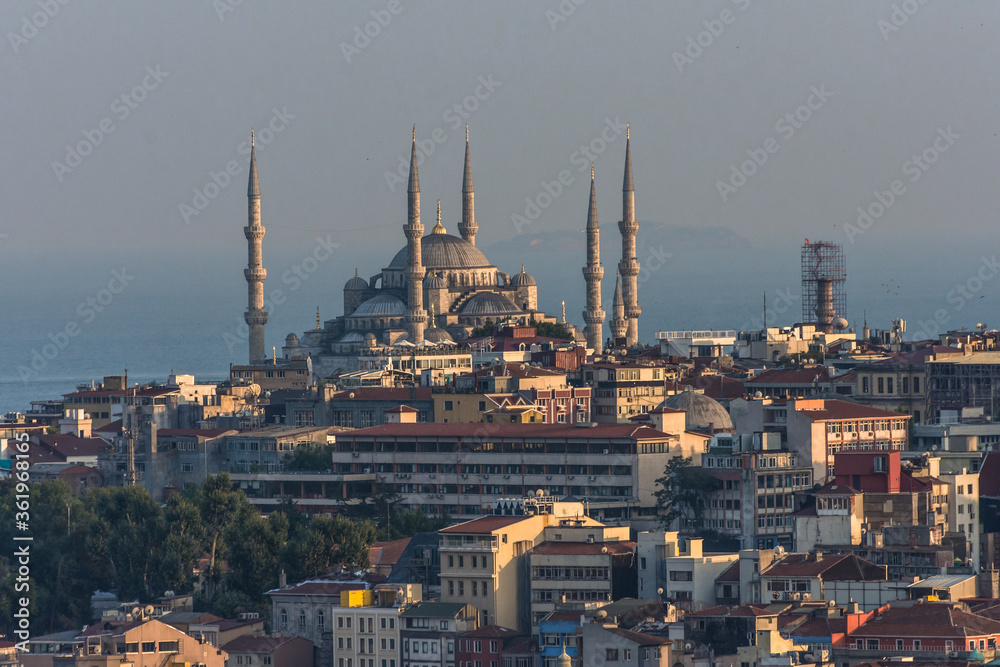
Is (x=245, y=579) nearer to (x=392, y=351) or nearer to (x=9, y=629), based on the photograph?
(x=9, y=629)

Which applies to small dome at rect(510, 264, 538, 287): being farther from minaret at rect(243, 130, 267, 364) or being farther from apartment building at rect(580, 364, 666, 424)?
apartment building at rect(580, 364, 666, 424)

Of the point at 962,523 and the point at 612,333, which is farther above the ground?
the point at 612,333

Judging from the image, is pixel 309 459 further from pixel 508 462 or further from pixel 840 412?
pixel 840 412

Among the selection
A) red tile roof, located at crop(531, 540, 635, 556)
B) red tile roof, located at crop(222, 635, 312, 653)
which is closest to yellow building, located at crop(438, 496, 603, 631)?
red tile roof, located at crop(531, 540, 635, 556)

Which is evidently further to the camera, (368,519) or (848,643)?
(368,519)

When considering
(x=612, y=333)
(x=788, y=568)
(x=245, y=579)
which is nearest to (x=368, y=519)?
(x=245, y=579)

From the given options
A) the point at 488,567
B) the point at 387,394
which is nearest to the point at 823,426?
the point at 488,567
